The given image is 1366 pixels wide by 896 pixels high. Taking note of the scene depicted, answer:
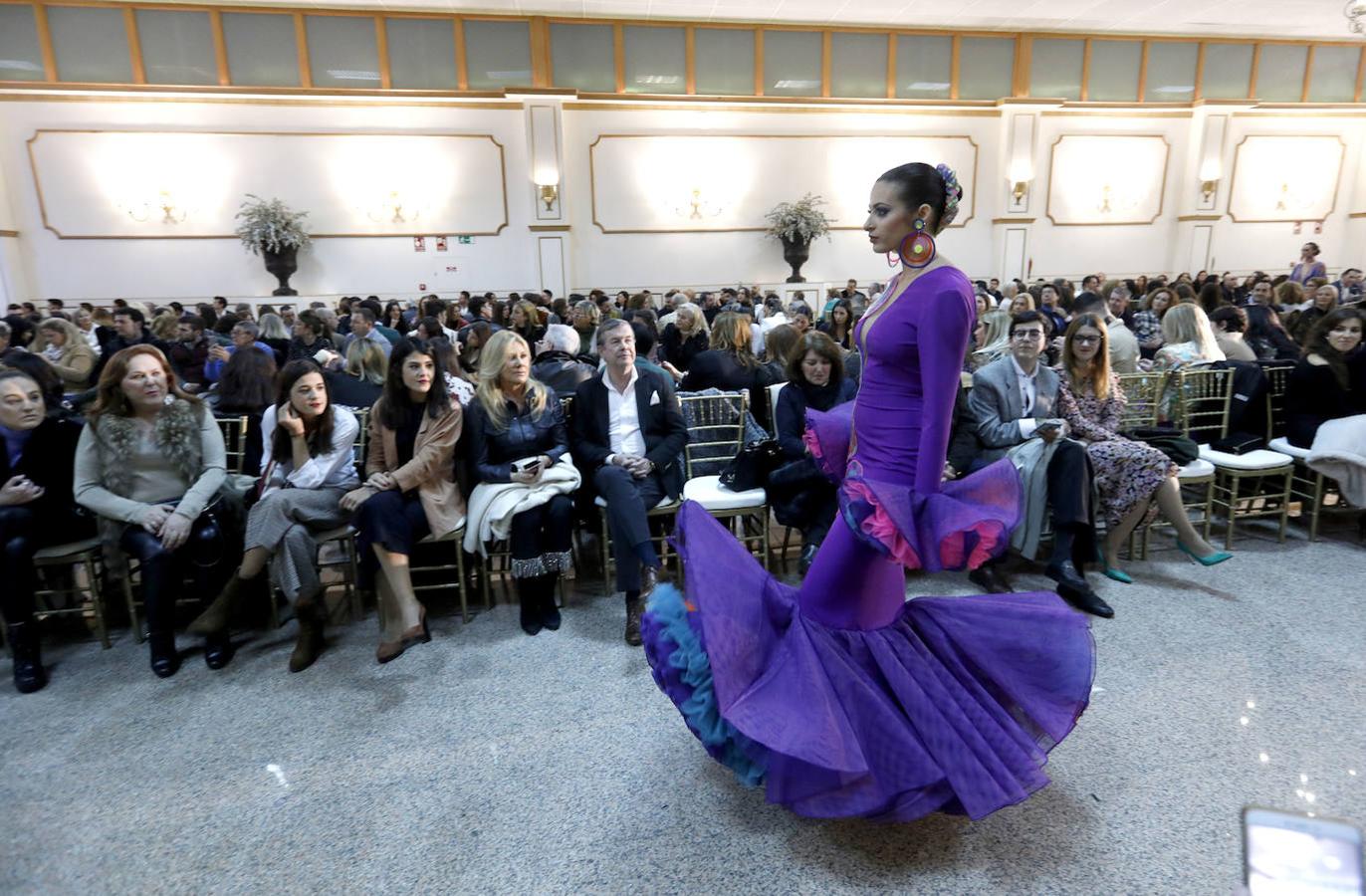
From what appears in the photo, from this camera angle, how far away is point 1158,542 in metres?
3.65

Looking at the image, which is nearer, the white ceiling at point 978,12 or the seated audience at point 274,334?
the seated audience at point 274,334

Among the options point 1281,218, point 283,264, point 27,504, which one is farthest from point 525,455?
point 1281,218

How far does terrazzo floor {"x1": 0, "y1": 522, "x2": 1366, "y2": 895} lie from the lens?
1741 millimetres

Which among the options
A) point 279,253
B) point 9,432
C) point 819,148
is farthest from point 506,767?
point 819,148

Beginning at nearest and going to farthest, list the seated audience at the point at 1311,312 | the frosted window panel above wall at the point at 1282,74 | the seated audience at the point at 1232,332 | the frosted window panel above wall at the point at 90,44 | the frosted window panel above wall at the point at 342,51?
the seated audience at the point at 1232,332
the seated audience at the point at 1311,312
the frosted window panel above wall at the point at 90,44
the frosted window panel above wall at the point at 342,51
the frosted window panel above wall at the point at 1282,74

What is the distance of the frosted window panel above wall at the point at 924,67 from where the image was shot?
428 inches

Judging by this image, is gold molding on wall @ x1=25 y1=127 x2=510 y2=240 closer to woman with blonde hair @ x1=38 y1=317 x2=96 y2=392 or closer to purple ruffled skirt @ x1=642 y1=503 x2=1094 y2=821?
woman with blonde hair @ x1=38 y1=317 x2=96 y2=392

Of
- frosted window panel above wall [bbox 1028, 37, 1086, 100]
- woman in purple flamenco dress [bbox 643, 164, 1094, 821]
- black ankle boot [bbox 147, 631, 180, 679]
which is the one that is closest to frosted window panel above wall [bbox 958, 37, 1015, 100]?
frosted window panel above wall [bbox 1028, 37, 1086, 100]

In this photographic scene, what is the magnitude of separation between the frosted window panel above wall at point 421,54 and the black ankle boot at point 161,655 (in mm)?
9090

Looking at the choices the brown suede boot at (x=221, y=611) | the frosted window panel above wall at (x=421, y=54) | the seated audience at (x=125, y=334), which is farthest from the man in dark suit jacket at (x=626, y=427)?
the frosted window panel above wall at (x=421, y=54)

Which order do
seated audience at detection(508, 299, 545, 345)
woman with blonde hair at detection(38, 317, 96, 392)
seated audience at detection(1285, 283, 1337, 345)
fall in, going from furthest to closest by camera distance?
seated audience at detection(508, 299, 545, 345), seated audience at detection(1285, 283, 1337, 345), woman with blonde hair at detection(38, 317, 96, 392)

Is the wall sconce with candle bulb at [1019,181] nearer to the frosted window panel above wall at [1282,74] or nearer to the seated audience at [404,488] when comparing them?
the frosted window panel above wall at [1282,74]

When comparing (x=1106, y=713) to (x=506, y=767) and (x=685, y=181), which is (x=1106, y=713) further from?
(x=685, y=181)

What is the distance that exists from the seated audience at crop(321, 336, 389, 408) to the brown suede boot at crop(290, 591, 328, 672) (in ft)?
4.09
